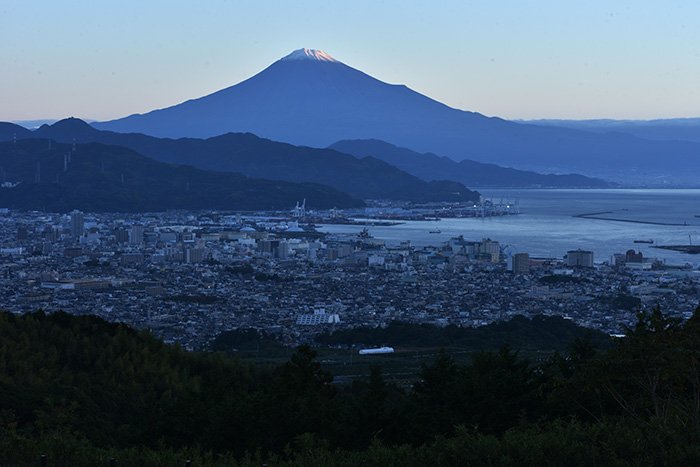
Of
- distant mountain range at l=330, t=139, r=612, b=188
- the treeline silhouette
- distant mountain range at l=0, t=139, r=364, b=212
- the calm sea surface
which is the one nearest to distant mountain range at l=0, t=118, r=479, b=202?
the calm sea surface

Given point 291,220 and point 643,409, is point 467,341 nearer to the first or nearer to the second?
point 643,409

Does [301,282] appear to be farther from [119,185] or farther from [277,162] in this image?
[277,162]

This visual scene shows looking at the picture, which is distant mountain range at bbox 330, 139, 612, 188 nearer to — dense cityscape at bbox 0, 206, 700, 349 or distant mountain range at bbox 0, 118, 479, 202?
distant mountain range at bbox 0, 118, 479, 202

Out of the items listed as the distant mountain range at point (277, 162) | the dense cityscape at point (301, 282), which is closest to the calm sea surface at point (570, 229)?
the dense cityscape at point (301, 282)

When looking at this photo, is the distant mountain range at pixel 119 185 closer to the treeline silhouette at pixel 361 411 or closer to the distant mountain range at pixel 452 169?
the distant mountain range at pixel 452 169

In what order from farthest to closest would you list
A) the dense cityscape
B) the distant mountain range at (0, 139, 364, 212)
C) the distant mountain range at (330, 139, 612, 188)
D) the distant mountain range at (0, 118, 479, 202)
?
the distant mountain range at (330, 139, 612, 188) < the distant mountain range at (0, 118, 479, 202) < the distant mountain range at (0, 139, 364, 212) < the dense cityscape

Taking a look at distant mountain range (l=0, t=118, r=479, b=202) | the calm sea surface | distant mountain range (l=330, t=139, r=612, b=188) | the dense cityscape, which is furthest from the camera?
distant mountain range (l=330, t=139, r=612, b=188)
